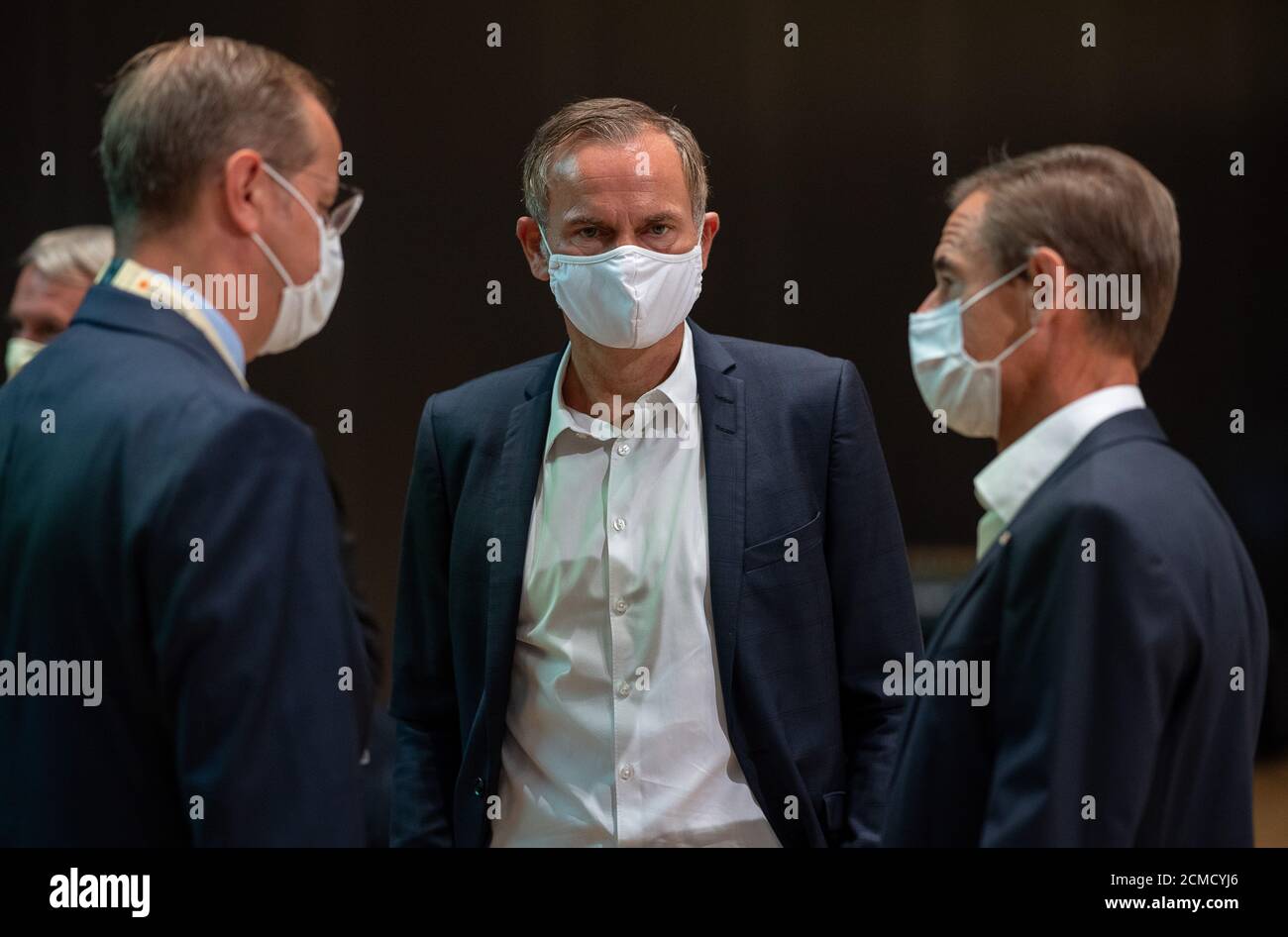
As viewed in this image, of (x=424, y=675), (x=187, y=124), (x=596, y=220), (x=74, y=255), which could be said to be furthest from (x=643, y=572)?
(x=74, y=255)

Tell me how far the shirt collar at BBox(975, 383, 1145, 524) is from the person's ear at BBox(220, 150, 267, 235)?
42.5 inches

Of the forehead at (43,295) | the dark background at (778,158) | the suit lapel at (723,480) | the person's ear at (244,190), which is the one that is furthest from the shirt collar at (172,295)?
the forehead at (43,295)

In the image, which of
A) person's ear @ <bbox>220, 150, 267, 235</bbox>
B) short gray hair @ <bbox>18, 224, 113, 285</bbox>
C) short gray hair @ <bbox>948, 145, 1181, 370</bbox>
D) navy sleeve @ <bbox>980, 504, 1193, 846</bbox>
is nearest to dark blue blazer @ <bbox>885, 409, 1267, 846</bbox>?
navy sleeve @ <bbox>980, 504, 1193, 846</bbox>

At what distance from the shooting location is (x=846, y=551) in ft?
7.29

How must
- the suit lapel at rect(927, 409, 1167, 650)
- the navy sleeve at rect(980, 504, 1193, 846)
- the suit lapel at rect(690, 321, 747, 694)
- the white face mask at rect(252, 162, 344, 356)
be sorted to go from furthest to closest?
1. the suit lapel at rect(690, 321, 747, 694)
2. the white face mask at rect(252, 162, 344, 356)
3. the suit lapel at rect(927, 409, 1167, 650)
4. the navy sleeve at rect(980, 504, 1193, 846)

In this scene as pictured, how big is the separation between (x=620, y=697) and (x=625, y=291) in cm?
66

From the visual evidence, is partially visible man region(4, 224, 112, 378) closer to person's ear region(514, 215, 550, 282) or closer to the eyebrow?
person's ear region(514, 215, 550, 282)

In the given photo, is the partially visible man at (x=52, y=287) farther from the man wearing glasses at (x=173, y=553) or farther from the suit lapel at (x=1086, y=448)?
the suit lapel at (x=1086, y=448)

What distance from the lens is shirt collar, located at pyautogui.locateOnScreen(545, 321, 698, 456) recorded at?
7.45ft

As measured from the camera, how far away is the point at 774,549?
217 centimetres

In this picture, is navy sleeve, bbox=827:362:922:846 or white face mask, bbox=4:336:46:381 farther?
white face mask, bbox=4:336:46:381
